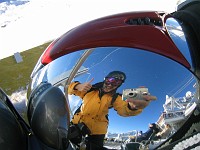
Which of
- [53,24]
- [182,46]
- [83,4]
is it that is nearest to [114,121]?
[182,46]

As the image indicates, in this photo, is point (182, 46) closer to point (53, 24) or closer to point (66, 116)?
point (66, 116)

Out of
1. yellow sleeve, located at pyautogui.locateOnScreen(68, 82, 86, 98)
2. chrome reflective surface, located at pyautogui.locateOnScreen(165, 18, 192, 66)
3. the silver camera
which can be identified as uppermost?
chrome reflective surface, located at pyautogui.locateOnScreen(165, 18, 192, 66)

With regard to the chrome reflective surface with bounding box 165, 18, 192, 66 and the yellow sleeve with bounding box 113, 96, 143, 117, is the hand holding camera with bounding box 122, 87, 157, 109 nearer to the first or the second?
the yellow sleeve with bounding box 113, 96, 143, 117

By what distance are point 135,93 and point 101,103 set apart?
129 mm

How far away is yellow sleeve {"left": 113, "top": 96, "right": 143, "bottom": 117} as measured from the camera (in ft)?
4.69

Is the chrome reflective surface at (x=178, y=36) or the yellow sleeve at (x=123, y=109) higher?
the chrome reflective surface at (x=178, y=36)

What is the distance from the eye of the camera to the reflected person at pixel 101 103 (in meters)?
1.42

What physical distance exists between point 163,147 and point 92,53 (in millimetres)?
415

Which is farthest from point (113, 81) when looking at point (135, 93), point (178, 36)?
point (178, 36)

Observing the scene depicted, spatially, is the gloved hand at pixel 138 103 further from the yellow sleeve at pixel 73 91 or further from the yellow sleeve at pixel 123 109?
the yellow sleeve at pixel 73 91

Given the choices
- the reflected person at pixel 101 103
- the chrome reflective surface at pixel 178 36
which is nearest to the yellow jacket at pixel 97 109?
the reflected person at pixel 101 103

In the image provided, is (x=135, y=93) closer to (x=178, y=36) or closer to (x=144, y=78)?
(x=144, y=78)

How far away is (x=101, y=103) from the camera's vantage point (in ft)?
4.73

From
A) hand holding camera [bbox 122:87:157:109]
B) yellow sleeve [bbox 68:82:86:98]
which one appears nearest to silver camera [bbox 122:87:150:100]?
hand holding camera [bbox 122:87:157:109]
